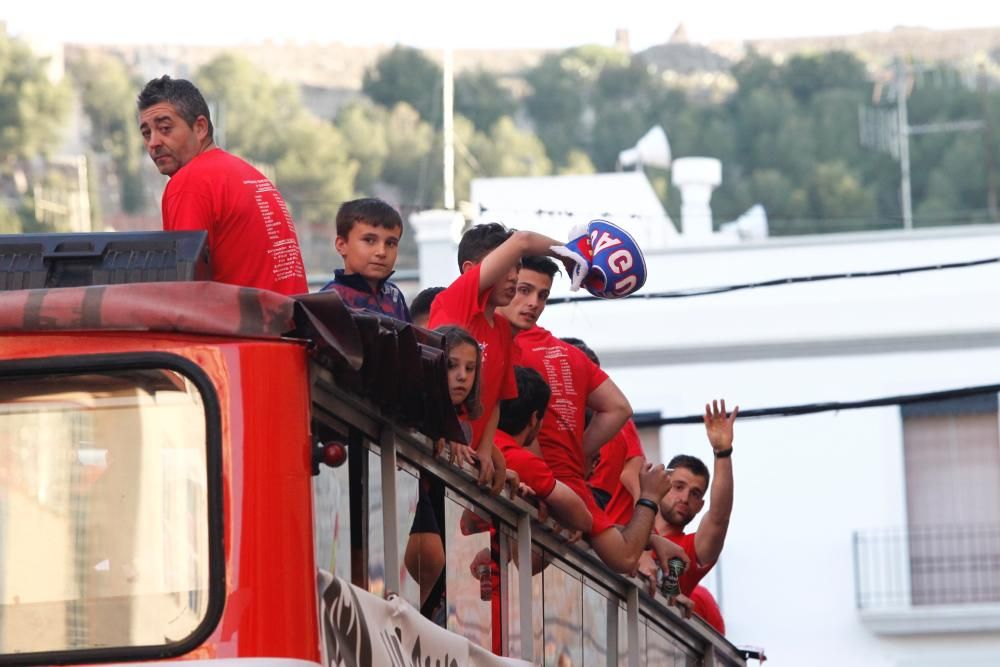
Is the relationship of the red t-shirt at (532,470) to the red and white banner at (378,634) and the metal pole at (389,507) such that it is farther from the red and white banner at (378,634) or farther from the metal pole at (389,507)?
the metal pole at (389,507)

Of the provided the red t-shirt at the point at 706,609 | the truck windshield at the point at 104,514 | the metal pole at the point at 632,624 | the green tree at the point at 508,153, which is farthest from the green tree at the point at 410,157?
the truck windshield at the point at 104,514

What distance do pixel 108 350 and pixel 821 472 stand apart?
17.4 meters

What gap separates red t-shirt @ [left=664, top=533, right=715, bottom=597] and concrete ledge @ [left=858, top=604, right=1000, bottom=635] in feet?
37.8

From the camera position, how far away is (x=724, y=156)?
88688mm

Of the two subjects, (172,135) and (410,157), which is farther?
(410,157)

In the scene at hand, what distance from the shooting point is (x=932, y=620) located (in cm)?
2252

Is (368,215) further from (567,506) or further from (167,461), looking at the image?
(167,461)

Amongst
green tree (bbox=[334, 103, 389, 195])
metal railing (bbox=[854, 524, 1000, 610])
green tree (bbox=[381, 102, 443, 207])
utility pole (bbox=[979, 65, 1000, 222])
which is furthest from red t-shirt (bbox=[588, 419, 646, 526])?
green tree (bbox=[334, 103, 389, 195])

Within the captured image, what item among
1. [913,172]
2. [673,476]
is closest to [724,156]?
[913,172]

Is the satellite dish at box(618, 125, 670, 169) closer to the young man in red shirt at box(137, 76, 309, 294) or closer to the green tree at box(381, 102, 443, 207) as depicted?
the young man in red shirt at box(137, 76, 309, 294)

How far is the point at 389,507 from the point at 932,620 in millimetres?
17018

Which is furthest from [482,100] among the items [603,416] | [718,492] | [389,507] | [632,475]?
[389,507]

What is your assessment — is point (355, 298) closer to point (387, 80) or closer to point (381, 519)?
point (381, 519)

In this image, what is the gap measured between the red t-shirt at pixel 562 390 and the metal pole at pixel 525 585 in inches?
44.2
